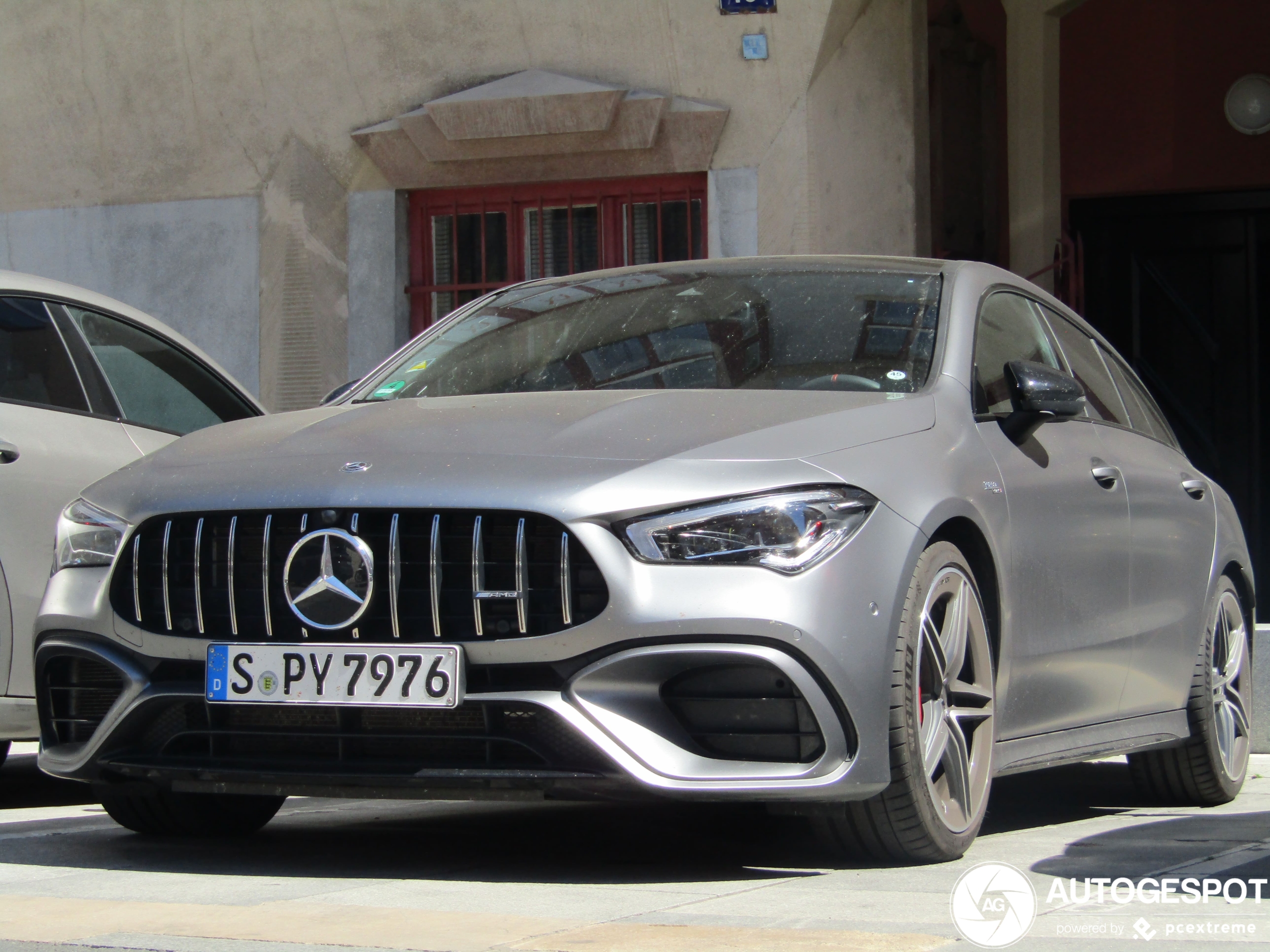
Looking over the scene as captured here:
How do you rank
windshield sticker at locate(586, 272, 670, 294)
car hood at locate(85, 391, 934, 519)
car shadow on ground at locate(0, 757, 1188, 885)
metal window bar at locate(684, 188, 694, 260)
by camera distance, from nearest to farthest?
1. car hood at locate(85, 391, 934, 519)
2. car shadow on ground at locate(0, 757, 1188, 885)
3. windshield sticker at locate(586, 272, 670, 294)
4. metal window bar at locate(684, 188, 694, 260)

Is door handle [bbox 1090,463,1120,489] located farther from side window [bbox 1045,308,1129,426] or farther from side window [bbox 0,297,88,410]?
side window [bbox 0,297,88,410]

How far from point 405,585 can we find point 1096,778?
12.7ft

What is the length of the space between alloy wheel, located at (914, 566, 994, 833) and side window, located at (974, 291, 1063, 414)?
64 centimetres

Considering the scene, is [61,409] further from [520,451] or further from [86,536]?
[520,451]

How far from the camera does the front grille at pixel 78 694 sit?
14.4ft

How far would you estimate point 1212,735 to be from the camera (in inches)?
238

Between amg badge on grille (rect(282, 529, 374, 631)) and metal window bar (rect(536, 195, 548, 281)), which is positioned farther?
metal window bar (rect(536, 195, 548, 281))

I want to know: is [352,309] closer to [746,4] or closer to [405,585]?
[746,4]

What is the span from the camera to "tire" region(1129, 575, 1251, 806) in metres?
6.00

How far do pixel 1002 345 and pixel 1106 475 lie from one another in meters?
0.48

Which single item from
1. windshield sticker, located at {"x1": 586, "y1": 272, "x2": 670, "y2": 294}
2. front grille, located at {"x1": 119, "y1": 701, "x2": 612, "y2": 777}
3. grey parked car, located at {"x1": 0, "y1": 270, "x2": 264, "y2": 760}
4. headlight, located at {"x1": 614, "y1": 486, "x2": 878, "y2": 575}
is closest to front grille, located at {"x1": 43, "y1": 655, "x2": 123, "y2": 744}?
front grille, located at {"x1": 119, "y1": 701, "x2": 612, "y2": 777}

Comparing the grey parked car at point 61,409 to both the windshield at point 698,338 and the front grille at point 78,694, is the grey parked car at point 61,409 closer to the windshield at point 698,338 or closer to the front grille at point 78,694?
the front grille at point 78,694

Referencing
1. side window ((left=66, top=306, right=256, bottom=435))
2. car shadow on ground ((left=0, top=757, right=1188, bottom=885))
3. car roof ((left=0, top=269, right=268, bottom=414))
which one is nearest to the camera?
car shadow on ground ((left=0, top=757, right=1188, bottom=885))

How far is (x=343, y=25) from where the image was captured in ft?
40.4
